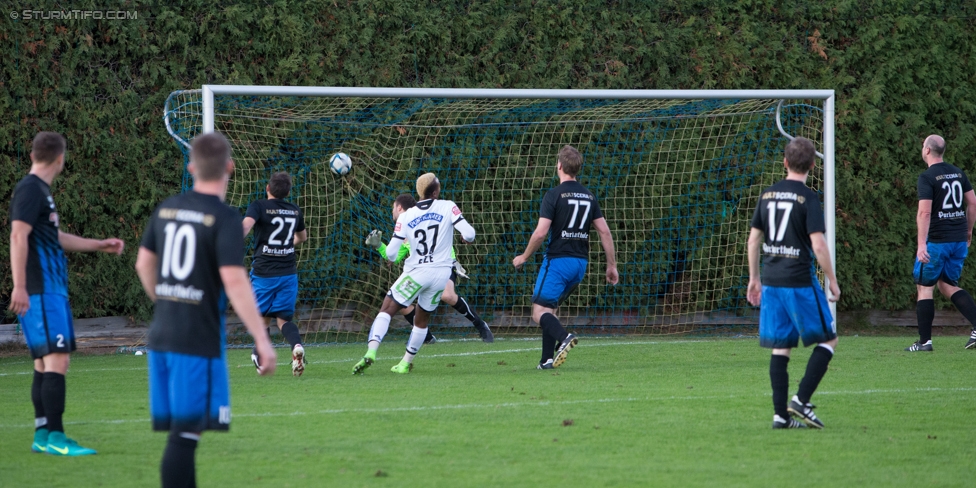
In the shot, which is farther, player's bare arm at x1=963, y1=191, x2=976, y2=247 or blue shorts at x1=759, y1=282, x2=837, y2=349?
player's bare arm at x1=963, y1=191, x2=976, y2=247

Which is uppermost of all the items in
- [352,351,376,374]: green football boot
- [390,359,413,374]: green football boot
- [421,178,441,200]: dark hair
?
[421,178,441,200]: dark hair

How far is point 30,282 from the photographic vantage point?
5.28 m

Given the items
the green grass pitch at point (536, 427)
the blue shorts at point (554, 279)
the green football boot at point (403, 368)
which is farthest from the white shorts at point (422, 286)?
the blue shorts at point (554, 279)

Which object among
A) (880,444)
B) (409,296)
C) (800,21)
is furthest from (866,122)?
(880,444)

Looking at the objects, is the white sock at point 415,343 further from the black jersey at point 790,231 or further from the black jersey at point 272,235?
the black jersey at point 790,231

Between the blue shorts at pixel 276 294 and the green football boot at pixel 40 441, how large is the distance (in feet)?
10.7

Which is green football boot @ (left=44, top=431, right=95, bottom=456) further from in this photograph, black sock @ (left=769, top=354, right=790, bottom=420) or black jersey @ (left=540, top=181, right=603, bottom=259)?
black jersey @ (left=540, top=181, right=603, bottom=259)

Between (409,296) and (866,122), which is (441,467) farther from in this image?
(866,122)

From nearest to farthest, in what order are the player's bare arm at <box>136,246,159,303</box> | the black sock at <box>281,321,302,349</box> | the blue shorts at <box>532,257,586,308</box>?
the player's bare arm at <box>136,246,159,303</box>
the black sock at <box>281,321,302,349</box>
the blue shorts at <box>532,257,586,308</box>

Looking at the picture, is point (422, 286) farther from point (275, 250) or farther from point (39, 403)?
point (39, 403)

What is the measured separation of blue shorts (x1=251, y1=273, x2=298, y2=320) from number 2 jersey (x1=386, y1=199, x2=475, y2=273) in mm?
1068

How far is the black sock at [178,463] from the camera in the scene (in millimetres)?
3629

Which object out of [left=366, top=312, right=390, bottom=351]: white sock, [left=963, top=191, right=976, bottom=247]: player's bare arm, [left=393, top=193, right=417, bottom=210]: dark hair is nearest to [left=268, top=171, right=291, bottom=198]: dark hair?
[left=393, top=193, right=417, bottom=210]: dark hair

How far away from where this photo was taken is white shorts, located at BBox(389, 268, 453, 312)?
8750mm
